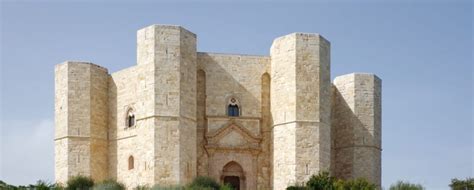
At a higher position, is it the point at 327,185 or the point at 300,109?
the point at 300,109

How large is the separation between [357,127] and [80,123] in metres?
11.8

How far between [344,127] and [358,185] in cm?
592

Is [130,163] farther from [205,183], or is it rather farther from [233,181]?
[233,181]

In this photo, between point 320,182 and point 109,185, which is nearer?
point 320,182

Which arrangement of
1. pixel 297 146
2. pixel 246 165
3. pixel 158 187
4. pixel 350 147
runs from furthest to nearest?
pixel 350 147 < pixel 246 165 < pixel 297 146 < pixel 158 187

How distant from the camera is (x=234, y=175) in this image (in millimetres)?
35250

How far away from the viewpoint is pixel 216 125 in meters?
34.9

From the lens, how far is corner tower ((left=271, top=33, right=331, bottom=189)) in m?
33.1

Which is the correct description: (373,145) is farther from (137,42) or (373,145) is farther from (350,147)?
(137,42)

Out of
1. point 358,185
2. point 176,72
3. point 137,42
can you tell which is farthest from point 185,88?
point 358,185

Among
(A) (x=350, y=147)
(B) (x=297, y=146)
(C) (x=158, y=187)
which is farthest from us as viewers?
(A) (x=350, y=147)

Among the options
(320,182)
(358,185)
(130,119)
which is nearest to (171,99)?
(130,119)

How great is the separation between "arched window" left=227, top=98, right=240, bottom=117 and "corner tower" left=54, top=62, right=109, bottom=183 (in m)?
5.43

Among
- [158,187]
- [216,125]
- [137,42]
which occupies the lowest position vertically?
[158,187]
